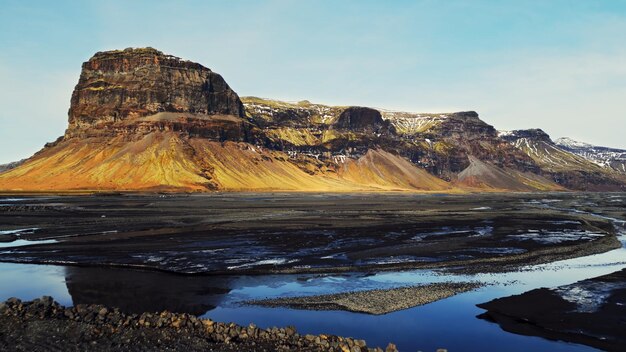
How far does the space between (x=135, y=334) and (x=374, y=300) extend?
36.4 ft

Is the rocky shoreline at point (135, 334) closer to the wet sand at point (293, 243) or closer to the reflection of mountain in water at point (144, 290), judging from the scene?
the reflection of mountain in water at point (144, 290)

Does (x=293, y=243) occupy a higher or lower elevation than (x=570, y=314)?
lower

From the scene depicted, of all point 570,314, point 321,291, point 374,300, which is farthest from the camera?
point 321,291

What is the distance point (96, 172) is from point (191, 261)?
170303 mm

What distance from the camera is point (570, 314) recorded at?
1998 cm

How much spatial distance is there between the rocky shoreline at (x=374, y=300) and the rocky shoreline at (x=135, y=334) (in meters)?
5.55

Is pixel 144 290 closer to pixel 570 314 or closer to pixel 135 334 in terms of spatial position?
pixel 135 334

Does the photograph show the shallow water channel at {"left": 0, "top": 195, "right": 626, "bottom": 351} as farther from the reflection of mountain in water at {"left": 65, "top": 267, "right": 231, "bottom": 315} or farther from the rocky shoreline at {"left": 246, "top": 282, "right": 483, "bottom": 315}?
the rocky shoreline at {"left": 246, "top": 282, "right": 483, "bottom": 315}

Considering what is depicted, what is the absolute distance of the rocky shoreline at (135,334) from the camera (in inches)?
585

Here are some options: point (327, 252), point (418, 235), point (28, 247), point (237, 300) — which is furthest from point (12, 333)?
point (418, 235)

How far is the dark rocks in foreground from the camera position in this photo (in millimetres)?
17422

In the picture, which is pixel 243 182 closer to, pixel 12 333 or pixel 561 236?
pixel 561 236

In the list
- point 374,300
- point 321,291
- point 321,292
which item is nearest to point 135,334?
point 321,292

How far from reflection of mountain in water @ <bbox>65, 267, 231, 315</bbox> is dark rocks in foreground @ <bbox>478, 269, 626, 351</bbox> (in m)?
13.1
